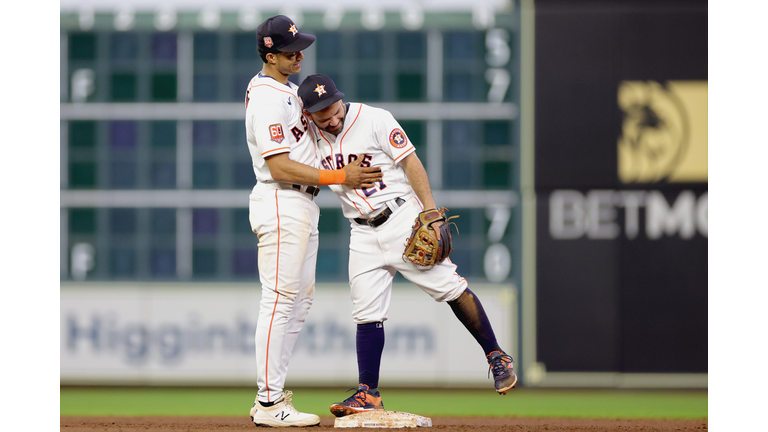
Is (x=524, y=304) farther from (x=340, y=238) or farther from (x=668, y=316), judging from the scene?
(x=340, y=238)

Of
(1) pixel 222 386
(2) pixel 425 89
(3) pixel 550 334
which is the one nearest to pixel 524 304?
(3) pixel 550 334

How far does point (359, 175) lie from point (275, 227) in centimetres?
45

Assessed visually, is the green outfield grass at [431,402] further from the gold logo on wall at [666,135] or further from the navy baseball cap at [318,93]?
the navy baseball cap at [318,93]

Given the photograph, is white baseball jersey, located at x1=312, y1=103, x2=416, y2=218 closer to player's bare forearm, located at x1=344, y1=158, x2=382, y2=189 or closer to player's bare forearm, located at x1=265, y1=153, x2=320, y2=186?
player's bare forearm, located at x1=344, y1=158, x2=382, y2=189

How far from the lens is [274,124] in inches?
145

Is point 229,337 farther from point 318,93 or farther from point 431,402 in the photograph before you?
point 318,93

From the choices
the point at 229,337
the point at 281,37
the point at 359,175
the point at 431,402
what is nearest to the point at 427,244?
the point at 359,175

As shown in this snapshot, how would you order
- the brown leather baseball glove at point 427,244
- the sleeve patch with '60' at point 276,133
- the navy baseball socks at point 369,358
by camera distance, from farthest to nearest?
1. the navy baseball socks at point 369,358
2. the brown leather baseball glove at point 427,244
3. the sleeve patch with '60' at point 276,133

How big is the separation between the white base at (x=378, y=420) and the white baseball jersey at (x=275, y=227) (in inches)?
13.4

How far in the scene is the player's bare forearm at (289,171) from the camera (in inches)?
145

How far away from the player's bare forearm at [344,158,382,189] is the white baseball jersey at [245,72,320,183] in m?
0.22

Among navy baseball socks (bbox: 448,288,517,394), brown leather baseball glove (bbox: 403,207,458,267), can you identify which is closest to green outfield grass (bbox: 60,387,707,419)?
navy baseball socks (bbox: 448,288,517,394)

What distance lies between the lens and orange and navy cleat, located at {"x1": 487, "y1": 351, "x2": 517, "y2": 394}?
3.81 m

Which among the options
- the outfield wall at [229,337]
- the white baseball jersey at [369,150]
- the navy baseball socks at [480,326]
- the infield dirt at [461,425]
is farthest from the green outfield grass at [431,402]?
the white baseball jersey at [369,150]
